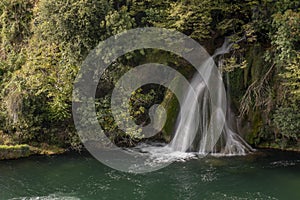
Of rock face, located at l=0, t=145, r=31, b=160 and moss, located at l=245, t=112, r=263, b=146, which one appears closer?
rock face, located at l=0, t=145, r=31, b=160

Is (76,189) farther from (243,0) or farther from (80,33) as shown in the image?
(243,0)

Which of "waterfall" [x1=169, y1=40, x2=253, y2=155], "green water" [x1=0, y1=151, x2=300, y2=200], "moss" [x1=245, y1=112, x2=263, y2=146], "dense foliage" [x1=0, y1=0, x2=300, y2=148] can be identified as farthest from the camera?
"moss" [x1=245, y1=112, x2=263, y2=146]

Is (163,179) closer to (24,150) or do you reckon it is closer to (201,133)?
(201,133)

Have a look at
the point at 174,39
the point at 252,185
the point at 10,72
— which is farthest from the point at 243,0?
the point at 10,72

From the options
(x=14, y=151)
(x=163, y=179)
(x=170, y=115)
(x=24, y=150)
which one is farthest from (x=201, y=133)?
(x=14, y=151)

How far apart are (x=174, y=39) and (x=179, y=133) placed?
3.49m

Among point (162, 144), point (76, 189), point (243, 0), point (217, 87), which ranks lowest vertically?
point (76, 189)

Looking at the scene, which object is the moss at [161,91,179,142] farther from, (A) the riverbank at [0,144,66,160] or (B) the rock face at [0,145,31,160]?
(B) the rock face at [0,145,31,160]

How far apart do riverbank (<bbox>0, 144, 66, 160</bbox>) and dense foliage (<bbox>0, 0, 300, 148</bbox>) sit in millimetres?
398

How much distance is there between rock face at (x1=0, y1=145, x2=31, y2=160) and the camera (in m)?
13.3

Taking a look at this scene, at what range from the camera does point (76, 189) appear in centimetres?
1077

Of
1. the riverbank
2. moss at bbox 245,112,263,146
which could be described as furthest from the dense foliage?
the riverbank

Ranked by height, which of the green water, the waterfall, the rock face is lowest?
the green water

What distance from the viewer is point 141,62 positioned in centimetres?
1458
